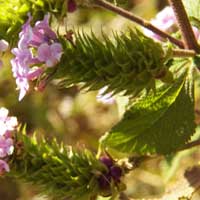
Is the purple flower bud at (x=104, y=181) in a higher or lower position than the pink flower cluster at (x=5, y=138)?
lower

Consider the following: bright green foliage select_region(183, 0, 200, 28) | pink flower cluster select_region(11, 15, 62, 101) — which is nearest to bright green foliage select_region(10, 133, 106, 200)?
pink flower cluster select_region(11, 15, 62, 101)

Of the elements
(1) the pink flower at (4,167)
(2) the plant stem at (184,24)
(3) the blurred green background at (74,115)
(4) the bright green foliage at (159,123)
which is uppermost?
(2) the plant stem at (184,24)

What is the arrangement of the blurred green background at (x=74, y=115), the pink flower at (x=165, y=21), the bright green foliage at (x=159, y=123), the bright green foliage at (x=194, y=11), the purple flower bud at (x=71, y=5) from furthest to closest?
the blurred green background at (x=74, y=115), the pink flower at (x=165, y=21), the bright green foliage at (x=194, y=11), the bright green foliage at (x=159, y=123), the purple flower bud at (x=71, y=5)

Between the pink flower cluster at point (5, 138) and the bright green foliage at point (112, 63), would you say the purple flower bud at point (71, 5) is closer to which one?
the bright green foliage at point (112, 63)

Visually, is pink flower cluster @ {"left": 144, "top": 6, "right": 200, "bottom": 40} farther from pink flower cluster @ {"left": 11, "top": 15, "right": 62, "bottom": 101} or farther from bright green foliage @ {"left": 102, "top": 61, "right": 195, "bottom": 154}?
pink flower cluster @ {"left": 11, "top": 15, "right": 62, "bottom": 101}

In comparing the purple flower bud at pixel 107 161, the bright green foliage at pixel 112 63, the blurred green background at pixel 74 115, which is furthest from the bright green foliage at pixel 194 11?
the blurred green background at pixel 74 115

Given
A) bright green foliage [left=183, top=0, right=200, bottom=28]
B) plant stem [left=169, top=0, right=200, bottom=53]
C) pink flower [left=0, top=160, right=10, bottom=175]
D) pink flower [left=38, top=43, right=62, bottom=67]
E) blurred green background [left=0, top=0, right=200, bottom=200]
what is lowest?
blurred green background [left=0, top=0, right=200, bottom=200]
